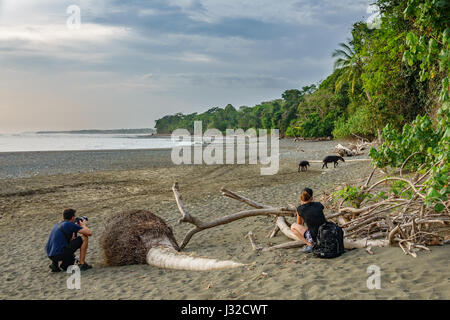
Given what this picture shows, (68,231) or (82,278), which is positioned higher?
(68,231)

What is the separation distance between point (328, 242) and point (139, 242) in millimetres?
3650

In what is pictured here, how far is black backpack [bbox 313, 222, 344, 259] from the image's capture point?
5820 mm

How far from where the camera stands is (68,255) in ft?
22.6

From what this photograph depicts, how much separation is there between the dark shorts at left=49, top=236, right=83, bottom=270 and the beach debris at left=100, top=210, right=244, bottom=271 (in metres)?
0.53

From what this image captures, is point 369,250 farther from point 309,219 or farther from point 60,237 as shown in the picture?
point 60,237

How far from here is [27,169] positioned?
2603 cm

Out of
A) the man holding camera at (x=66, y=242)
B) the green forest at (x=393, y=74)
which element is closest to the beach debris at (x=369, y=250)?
the green forest at (x=393, y=74)

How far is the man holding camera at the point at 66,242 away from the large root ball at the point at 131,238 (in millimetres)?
481

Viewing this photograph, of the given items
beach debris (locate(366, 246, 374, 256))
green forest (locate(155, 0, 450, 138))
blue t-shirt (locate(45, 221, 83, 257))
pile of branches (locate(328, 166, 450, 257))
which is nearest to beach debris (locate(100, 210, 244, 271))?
blue t-shirt (locate(45, 221, 83, 257))

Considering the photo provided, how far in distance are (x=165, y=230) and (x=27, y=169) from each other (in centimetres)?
2250

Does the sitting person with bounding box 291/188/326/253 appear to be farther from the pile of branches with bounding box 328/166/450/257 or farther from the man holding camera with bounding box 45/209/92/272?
the man holding camera with bounding box 45/209/92/272

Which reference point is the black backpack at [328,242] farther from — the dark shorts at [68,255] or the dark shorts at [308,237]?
the dark shorts at [68,255]
